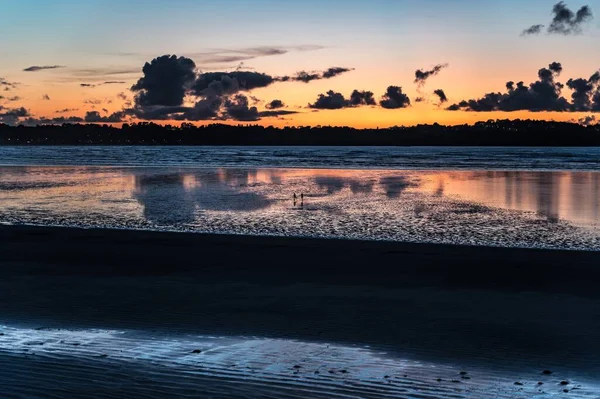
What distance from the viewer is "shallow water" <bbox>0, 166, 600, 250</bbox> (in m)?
20.6

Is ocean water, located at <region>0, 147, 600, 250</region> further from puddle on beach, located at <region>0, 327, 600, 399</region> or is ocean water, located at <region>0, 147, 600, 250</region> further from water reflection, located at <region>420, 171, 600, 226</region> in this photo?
puddle on beach, located at <region>0, 327, 600, 399</region>

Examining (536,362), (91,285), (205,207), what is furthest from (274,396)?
(205,207)

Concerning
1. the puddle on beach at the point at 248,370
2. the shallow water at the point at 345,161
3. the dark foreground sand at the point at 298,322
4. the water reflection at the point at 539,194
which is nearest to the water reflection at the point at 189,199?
the dark foreground sand at the point at 298,322

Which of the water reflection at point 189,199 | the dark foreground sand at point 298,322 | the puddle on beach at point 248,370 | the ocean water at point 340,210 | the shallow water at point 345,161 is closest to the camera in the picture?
the puddle on beach at point 248,370

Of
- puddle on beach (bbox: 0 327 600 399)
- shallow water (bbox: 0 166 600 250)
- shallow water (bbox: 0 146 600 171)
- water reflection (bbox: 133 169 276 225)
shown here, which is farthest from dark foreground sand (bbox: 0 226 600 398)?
shallow water (bbox: 0 146 600 171)

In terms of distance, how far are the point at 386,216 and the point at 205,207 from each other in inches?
310

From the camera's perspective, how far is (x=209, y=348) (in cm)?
826

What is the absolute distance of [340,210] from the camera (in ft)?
89.5

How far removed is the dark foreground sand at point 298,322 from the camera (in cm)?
698

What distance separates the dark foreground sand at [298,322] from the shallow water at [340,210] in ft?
13.1

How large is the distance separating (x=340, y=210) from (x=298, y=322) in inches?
696

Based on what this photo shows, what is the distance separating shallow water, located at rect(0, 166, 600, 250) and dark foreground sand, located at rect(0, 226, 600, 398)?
3.99 meters

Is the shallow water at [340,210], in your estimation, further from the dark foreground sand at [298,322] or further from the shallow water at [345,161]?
the shallow water at [345,161]

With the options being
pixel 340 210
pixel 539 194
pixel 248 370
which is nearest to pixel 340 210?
pixel 340 210
